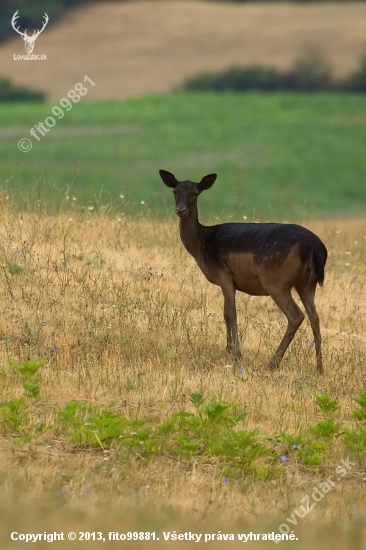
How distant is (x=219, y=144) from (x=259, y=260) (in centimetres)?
3493

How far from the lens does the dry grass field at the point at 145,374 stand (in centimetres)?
676

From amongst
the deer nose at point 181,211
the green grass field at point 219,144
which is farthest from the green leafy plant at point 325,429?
the green grass field at point 219,144

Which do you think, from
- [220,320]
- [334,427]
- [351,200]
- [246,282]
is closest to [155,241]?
[220,320]

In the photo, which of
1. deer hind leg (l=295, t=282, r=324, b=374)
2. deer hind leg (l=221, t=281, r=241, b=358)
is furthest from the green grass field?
deer hind leg (l=295, t=282, r=324, b=374)

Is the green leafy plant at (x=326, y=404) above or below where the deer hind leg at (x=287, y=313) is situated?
below

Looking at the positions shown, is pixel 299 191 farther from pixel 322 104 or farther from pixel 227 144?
pixel 322 104

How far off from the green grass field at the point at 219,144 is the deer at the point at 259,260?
22.5 meters

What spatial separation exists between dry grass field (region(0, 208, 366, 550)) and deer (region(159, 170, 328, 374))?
45 centimetres

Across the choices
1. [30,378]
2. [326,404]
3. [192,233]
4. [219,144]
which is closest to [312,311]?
[192,233]

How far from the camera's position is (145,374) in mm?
9664

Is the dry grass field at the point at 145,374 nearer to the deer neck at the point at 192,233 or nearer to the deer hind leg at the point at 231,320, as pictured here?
the deer hind leg at the point at 231,320

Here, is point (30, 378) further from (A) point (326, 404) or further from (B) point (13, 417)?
(A) point (326, 404)

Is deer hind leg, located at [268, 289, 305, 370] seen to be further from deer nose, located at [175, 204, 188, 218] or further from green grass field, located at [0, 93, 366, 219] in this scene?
green grass field, located at [0, 93, 366, 219]

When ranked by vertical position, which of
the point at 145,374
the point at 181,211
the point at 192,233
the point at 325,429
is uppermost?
the point at 181,211
